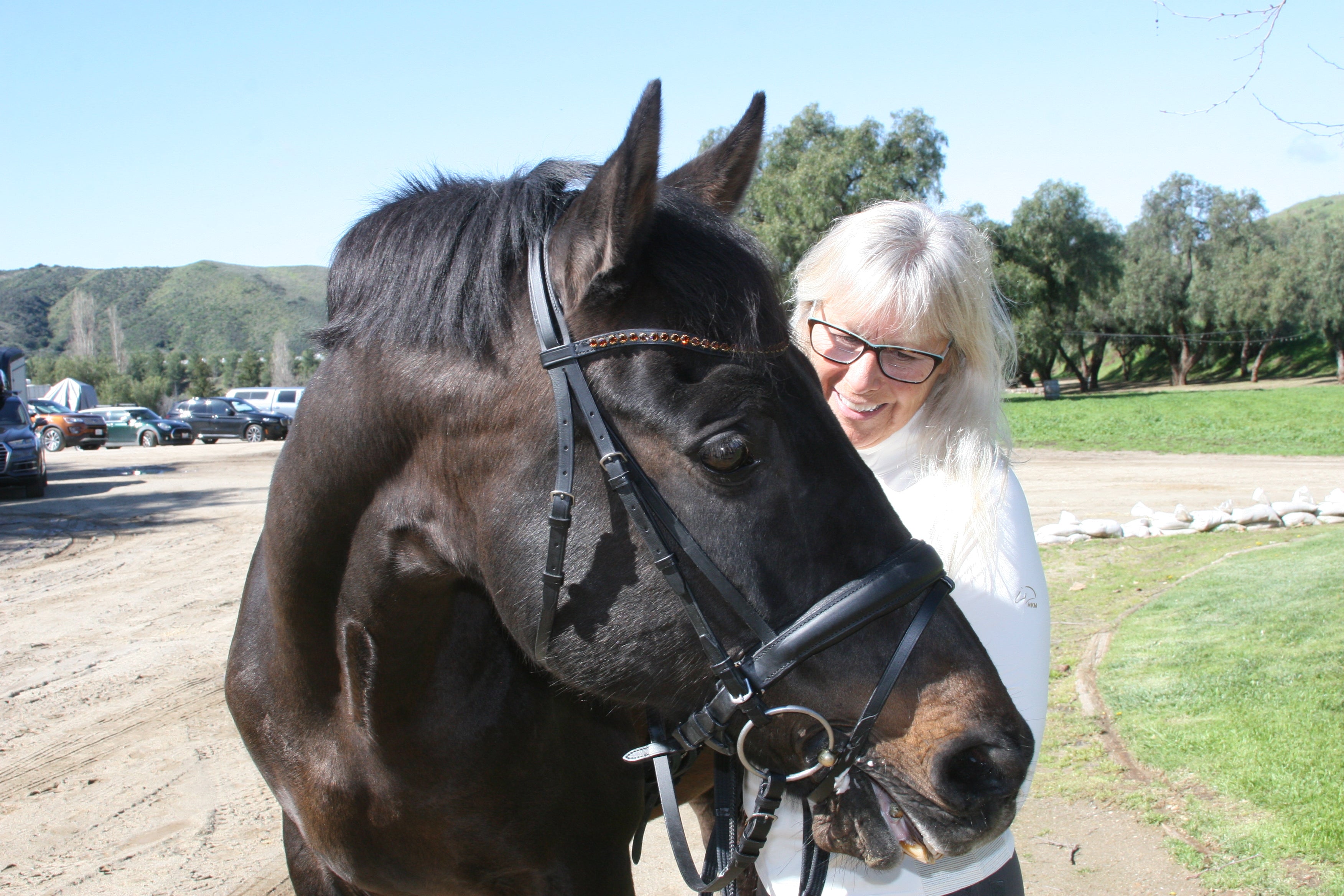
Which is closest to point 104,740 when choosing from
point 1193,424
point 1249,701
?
point 1249,701

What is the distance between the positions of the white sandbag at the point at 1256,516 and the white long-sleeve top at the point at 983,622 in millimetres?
10925

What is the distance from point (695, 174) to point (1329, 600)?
716cm

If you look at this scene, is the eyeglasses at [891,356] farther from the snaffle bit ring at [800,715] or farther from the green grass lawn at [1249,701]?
the green grass lawn at [1249,701]

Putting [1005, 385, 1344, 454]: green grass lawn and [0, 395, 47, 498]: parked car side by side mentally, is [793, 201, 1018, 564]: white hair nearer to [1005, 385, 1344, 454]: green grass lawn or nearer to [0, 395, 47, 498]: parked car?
[1005, 385, 1344, 454]: green grass lawn

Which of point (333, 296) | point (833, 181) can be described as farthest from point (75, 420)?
point (333, 296)

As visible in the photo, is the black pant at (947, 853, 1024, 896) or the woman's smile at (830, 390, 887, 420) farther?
the woman's smile at (830, 390, 887, 420)

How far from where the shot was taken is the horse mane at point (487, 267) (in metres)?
1.56

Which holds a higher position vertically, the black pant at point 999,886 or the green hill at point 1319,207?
the green hill at point 1319,207

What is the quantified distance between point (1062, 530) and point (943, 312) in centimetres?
945

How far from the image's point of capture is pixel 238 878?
372 centimetres

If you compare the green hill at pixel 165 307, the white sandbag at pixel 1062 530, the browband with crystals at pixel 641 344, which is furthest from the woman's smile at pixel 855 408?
the green hill at pixel 165 307

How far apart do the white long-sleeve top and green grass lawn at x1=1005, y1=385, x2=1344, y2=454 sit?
1144 centimetres

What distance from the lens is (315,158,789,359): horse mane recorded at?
1.56 meters

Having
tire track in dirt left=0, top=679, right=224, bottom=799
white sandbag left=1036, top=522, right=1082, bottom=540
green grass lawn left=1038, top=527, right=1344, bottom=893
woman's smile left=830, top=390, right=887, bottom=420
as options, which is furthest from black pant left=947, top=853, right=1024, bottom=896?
white sandbag left=1036, top=522, right=1082, bottom=540
